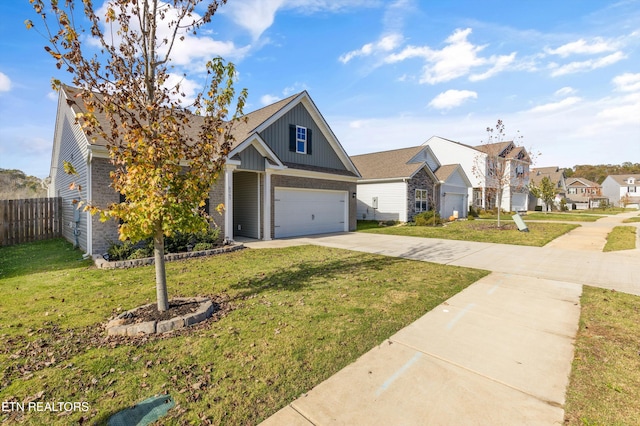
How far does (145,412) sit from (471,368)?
335 cm

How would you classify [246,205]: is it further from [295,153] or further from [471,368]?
[471,368]

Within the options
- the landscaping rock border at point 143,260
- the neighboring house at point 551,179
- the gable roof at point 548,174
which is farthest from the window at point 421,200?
the gable roof at point 548,174

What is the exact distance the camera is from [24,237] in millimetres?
12633

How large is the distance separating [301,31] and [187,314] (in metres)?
12.0

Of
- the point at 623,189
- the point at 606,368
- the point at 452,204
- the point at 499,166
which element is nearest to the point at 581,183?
the point at 623,189

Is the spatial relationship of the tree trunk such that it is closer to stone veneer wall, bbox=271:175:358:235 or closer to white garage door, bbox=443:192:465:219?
stone veneer wall, bbox=271:175:358:235

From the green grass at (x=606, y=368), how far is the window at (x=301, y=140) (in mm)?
12580

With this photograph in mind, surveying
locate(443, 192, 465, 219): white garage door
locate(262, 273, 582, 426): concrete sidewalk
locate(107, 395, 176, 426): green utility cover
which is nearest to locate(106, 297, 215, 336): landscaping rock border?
locate(107, 395, 176, 426): green utility cover

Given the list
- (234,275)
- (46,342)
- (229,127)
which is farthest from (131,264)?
(229,127)

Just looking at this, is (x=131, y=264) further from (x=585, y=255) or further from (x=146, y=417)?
(x=585, y=255)

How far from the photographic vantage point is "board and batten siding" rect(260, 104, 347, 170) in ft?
45.2

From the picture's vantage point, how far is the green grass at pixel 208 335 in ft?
8.95

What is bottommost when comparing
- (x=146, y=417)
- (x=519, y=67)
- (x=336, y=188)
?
(x=146, y=417)

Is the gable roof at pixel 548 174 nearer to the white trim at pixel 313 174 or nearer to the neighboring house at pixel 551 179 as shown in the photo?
the neighboring house at pixel 551 179
